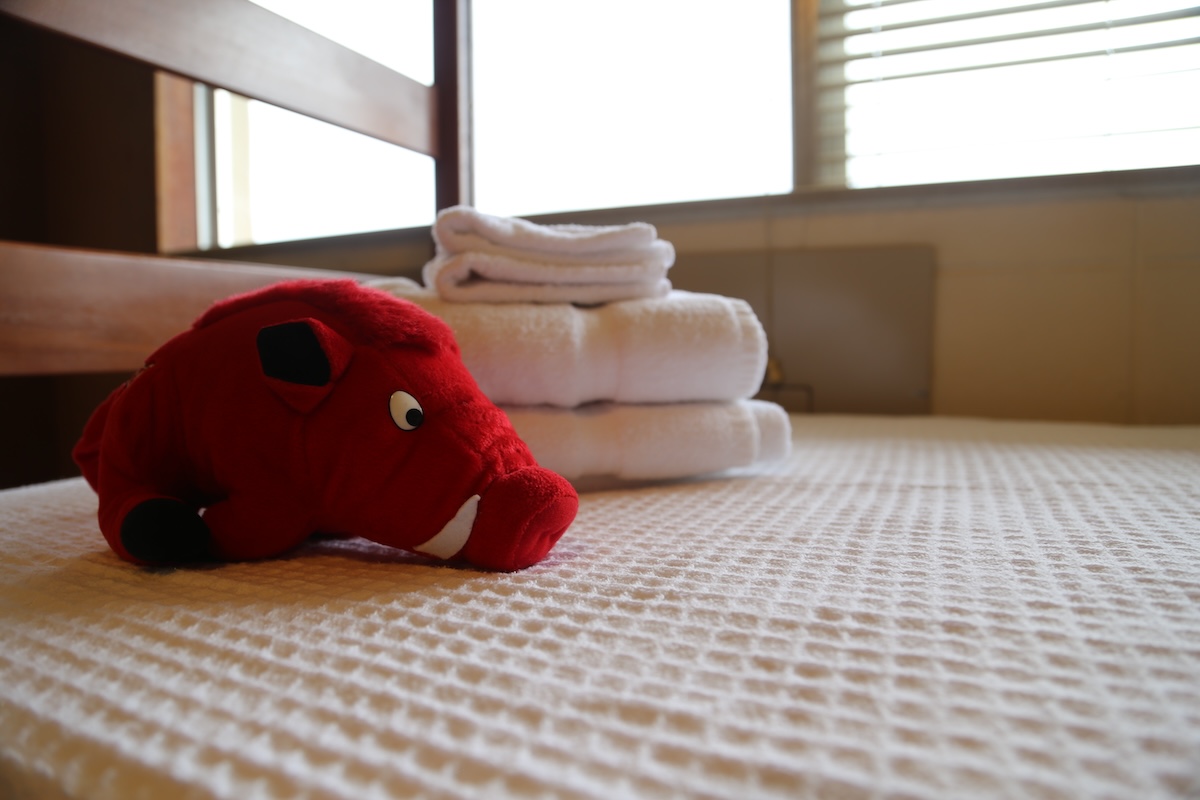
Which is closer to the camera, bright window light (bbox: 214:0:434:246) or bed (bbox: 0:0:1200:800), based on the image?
bed (bbox: 0:0:1200:800)

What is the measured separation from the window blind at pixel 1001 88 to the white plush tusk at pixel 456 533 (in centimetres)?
122

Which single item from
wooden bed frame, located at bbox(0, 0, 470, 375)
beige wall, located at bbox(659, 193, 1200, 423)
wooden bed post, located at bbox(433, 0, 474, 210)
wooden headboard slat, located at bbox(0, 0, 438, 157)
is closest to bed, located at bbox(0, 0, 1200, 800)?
wooden bed frame, located at bbox(0, 0, 470, 375)

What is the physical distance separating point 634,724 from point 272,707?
136 mm

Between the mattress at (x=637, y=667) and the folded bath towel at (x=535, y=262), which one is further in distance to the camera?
the folded bath towel at (x=535, y=262)

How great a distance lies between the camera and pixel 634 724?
0.86 ft

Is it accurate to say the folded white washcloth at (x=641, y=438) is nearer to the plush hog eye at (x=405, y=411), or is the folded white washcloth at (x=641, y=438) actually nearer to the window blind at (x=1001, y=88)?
the plush hog eye at (x=405, y=411)

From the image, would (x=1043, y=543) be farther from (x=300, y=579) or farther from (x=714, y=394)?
(x=300, y=579)

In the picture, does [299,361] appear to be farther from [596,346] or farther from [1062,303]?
[1062,303]

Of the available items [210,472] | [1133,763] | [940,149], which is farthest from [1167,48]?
[210,472]

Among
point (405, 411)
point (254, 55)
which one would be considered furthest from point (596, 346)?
point (254, 55)

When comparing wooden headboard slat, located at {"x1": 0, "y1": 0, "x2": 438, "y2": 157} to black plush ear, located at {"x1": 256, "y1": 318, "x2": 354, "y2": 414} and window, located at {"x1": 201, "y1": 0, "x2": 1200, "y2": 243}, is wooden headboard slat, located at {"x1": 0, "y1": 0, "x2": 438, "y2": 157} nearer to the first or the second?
window, located at {"x1": 201, "y1": 0, "x2": 1200, "y2": 243}

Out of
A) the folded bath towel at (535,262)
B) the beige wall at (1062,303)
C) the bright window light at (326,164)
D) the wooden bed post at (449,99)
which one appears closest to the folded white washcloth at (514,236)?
the folded bath towel at (535,262)

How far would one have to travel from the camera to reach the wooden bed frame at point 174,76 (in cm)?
73

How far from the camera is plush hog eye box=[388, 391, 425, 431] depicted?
1.48 feet
